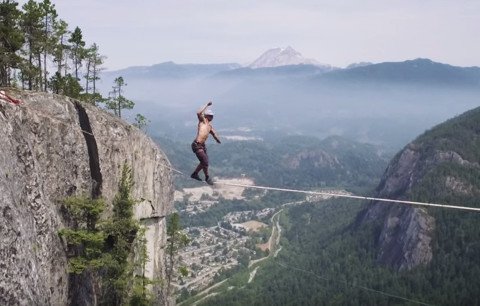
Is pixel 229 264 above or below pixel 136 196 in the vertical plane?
below

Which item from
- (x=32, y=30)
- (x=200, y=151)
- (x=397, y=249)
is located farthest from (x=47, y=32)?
(x=397, y=249)

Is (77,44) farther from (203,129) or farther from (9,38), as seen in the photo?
(203,129)

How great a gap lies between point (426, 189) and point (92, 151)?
12526 cm

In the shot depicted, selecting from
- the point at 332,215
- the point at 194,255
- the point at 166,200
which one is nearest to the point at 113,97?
the point at 166,200

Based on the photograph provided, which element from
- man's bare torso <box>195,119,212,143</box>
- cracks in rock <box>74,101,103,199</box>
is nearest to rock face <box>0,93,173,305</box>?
cracks in rock <box>74,101,103,199</box>

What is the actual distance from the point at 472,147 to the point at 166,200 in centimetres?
13761

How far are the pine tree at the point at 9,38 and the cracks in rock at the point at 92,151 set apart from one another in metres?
8.96

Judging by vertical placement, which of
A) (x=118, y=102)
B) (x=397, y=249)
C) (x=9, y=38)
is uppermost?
(x=9, y=38)

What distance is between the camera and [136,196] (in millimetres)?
38344

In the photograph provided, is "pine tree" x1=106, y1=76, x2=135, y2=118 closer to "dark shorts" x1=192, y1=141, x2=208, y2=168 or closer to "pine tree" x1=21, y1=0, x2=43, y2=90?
"pine tree" x1=21, y1=0, x2=43, y2=90

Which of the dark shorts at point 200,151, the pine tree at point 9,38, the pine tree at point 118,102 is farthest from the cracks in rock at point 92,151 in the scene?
the pine tree at point 118,102

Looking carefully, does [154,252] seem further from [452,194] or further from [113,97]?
[452,194]

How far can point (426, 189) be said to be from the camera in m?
141

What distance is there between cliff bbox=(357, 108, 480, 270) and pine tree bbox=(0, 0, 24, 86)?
4103 inches
